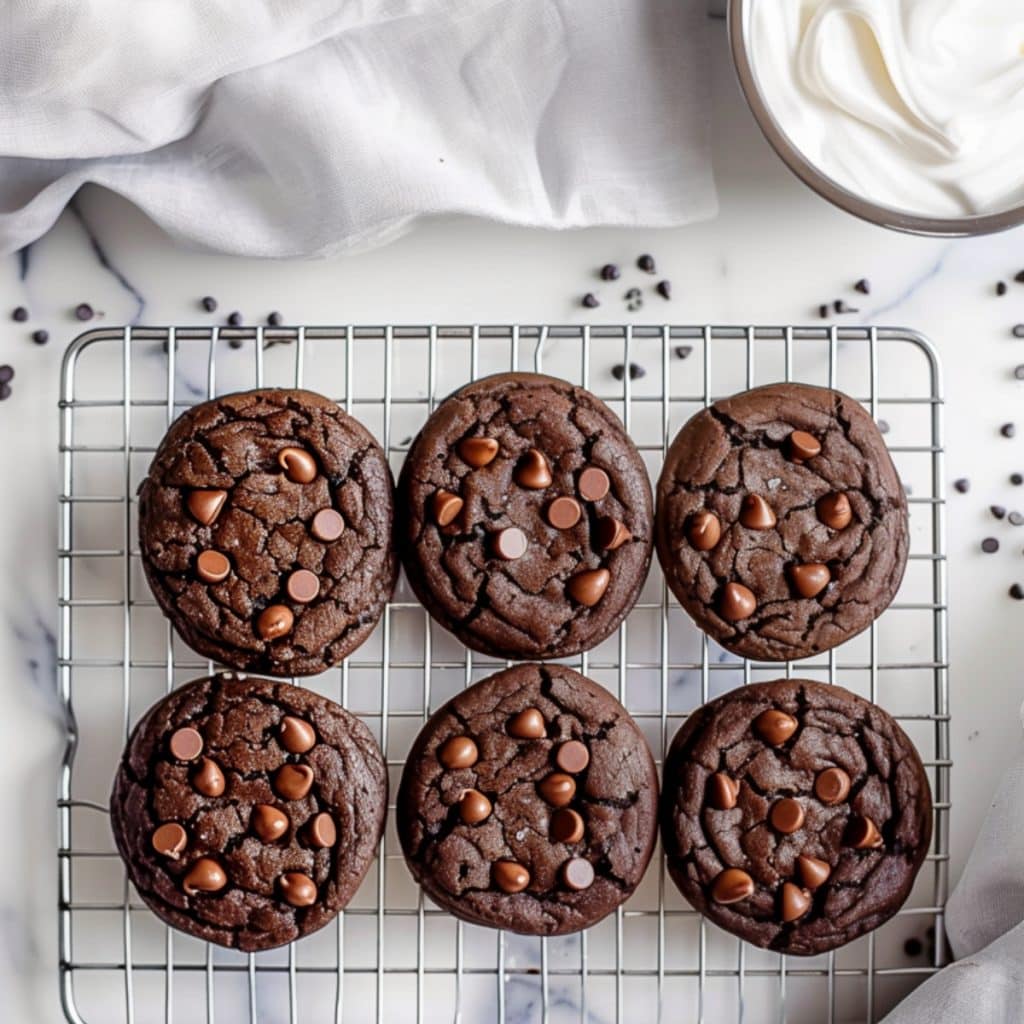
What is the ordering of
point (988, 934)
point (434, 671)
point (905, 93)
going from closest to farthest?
point (905, 93) → point (988, 934) → point (434, 671)

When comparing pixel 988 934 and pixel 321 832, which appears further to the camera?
pixel 988 934

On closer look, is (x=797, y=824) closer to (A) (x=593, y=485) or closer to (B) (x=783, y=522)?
(B) (x=783, y=522)

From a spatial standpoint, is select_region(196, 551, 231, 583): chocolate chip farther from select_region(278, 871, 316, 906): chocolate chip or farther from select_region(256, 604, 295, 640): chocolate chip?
select_region(278, 871, 316, 906): chocolate chip

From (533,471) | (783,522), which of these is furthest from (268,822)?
(783,522)

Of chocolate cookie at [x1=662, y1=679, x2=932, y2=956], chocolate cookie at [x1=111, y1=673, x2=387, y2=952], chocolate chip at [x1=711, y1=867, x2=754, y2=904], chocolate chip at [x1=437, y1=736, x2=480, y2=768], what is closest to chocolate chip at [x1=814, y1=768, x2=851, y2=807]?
chocolate cookie at [x1=662, y1=679, x2=932, y2=956]

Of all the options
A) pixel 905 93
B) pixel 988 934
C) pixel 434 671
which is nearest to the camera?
pixel 905 93

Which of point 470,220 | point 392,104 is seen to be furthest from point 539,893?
point 392,104

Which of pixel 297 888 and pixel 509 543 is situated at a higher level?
pixel 509 543
